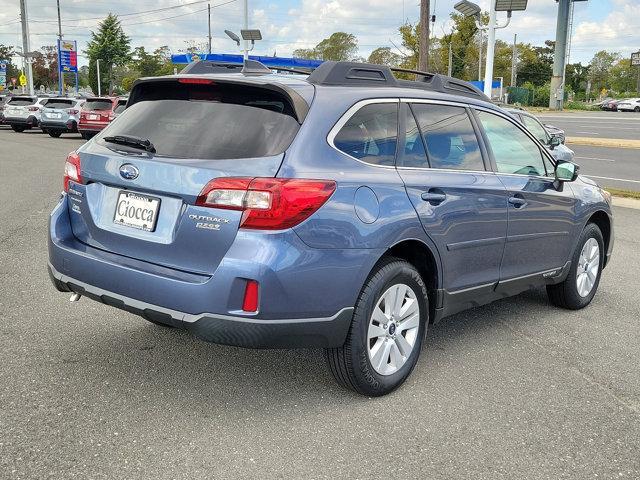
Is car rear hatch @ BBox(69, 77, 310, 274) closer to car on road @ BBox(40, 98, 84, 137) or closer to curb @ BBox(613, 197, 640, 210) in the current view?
curb @ BBox(613, 197, 640, 210)

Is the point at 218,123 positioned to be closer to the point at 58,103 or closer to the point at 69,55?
the point at 58,103

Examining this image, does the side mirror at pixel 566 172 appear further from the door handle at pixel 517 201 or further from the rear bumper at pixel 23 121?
the rear bumper at pixel 23 121

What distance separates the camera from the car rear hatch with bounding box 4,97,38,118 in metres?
30.9

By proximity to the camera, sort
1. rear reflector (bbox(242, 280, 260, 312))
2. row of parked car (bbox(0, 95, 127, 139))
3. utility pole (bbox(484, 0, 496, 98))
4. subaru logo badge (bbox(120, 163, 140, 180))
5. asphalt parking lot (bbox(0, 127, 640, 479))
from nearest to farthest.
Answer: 1. asphalt parking lot (bbox(0, 127, 640, 479))
2. rear reflector (bbox(242, 280, 260, 312))
3. subaru logo badge (bbox(120, 163, 140, 180))
4. utility pole (bbox(484, 0, 496, 98))
5. row of parked car (bbox(0, 95, 127, 139))

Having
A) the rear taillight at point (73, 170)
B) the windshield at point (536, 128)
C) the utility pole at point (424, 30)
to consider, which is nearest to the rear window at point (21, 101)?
the utility pole at point (424, 30)

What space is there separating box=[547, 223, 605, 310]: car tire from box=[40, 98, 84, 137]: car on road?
25.2 meters

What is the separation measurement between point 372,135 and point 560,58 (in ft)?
213

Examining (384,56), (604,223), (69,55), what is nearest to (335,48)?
(384,56)

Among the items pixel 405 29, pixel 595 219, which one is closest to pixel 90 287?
pixel 595 219

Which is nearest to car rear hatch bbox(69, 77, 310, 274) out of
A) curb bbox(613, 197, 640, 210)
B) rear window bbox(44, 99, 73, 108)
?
curb bbox(613, 197, 640, 210)

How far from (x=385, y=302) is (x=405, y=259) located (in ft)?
1.11

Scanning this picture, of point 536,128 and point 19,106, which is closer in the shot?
point 536,128

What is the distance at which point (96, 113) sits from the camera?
82.2 feet

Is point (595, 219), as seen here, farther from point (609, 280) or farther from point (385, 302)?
point (385, 302)
